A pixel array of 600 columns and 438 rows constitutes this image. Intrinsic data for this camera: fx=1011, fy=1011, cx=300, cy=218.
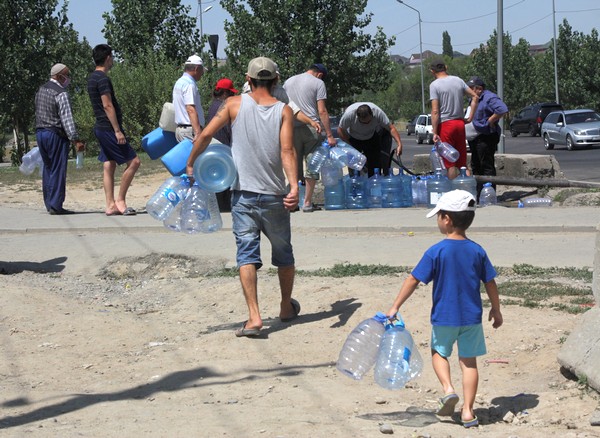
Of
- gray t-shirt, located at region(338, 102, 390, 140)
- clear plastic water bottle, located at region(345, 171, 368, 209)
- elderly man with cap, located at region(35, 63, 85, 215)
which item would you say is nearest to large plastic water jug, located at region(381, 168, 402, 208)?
clear plastic water bottle, located at region(345, 171, 368, 209)

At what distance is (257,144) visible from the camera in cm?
711

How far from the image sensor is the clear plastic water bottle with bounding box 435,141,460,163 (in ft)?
42.7

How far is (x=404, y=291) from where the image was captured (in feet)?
17.9

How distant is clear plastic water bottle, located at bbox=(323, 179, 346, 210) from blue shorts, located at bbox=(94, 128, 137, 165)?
2.60 meters

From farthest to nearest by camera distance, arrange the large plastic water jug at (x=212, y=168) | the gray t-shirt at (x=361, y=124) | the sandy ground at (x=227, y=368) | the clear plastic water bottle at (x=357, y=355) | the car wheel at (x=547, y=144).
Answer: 1. the car wheel at (x=547, y=144)
2. the gray t-shirt at (x=361, y=124)
3. the large plastic water jug at (x=212, y=168)
4. the clear plastic water bottle at (x=357, y=355)
5. the sandy ground at (x=227, y=368)

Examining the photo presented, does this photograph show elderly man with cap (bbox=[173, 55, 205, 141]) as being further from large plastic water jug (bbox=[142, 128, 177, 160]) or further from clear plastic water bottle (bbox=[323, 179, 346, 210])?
clear plastic water bottle (bbox=[323, 179, 346, 210])

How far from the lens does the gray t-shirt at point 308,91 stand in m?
12.3

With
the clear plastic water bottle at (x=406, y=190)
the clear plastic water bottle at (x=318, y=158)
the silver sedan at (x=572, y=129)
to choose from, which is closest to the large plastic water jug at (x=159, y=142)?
the clear plastic water bottle at (x=318, y=158)

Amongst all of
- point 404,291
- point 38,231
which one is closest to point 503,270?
point 404,291

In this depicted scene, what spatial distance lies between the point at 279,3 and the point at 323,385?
1276 inches

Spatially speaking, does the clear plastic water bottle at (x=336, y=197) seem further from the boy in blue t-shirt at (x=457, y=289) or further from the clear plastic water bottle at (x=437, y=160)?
the boy in blue t-shirt at (x=457, y=289)

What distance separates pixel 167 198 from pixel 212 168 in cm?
48

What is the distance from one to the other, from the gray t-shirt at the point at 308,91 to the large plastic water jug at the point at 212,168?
4.38m

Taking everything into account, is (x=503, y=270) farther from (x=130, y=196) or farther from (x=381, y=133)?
(x=130, y=196)
